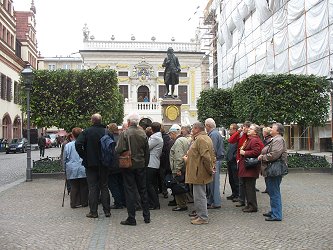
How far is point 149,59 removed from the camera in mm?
51625

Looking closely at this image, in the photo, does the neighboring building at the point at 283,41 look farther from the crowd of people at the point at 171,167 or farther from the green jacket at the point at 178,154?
the green jacket at the point at 178,154

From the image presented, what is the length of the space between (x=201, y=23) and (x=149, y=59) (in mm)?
10835

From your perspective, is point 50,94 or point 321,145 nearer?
point 50,94

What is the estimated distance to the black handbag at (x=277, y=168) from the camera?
8.14m

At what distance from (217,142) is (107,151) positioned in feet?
8.75

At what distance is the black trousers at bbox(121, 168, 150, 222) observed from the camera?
805cm

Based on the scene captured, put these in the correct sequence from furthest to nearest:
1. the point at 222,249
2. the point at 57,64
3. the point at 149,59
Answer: the point at 57,64, the point at 149,59, the point at 222,249

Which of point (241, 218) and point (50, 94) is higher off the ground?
point (50, 94)

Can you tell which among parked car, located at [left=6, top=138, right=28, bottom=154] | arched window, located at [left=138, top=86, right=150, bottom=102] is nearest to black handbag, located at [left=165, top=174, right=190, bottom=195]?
parked car, located at [left=6, top=138, right=28, bottom=154]

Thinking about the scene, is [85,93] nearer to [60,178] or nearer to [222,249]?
[60,178]

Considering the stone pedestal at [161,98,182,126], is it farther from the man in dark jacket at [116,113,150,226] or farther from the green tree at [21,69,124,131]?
the man in dark jacket at [116,113,150,226]

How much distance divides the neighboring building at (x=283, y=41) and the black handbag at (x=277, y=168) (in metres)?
14.5

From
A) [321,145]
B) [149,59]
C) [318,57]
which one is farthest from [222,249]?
[149,59]

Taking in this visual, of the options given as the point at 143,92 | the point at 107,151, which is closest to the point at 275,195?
the point at 107,151
